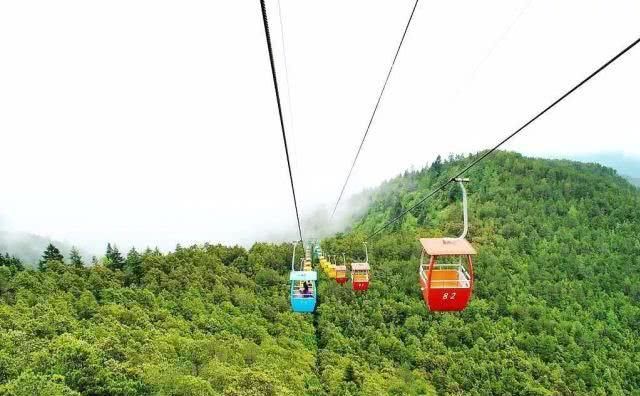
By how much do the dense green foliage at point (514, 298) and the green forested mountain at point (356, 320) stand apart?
0.31 meters

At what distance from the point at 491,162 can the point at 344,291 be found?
81.3 meters

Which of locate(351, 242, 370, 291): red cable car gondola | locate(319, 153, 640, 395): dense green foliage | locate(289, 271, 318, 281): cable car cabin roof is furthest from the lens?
locate(319, 153, 640, 395): dense green foliage

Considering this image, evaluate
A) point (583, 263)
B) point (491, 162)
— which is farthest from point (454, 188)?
point (583, 263)

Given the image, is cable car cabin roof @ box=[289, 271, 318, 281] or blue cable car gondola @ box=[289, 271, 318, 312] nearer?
cable car cabin roof @ box=[289, 271, 318, 281]

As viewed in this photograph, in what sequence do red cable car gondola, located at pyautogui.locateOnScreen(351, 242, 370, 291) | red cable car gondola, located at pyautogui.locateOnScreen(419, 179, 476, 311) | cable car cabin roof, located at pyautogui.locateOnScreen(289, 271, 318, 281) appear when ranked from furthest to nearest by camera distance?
red cable car gondola, located at pyautogui.locateOnScreen(351, 242, 370, 291) → cable car cabin roof, located at pyautogui.locateOnScreen(289, 271, 318, 281) → red cable car gondola, located at pyautogui.locateOnScreen(419, 179, 476, 311)

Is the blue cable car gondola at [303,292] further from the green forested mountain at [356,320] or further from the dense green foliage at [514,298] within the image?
the dense green foliage at [514,298]

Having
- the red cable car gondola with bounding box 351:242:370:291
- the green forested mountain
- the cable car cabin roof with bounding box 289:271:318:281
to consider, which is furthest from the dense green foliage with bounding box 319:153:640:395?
the cable car cabin roof with bounding box 289:271:318:281

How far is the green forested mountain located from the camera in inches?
1843

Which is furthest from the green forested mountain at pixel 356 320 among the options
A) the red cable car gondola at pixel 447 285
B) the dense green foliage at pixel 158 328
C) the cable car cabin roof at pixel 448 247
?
the cable car cabin roof at pixel 448 247

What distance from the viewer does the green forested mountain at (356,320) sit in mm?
46812

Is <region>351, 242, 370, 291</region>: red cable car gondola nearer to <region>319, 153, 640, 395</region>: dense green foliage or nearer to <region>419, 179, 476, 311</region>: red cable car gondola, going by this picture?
<region>419, 179, 476, 311</region>: red cable car gondola

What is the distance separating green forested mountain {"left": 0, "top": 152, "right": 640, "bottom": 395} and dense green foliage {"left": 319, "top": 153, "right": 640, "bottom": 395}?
31 cm

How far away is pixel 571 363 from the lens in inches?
3046

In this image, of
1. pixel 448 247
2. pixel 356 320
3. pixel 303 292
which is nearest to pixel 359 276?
pixel 303 292
